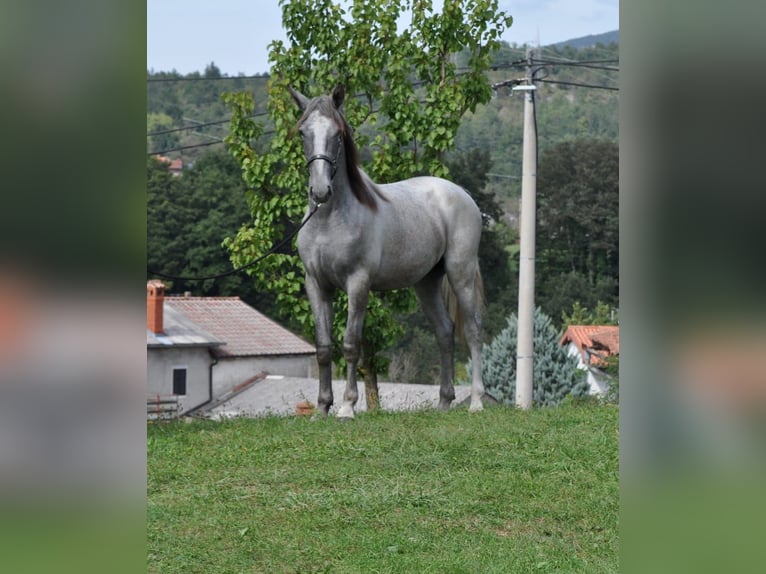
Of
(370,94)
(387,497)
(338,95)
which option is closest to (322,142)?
(338,95)

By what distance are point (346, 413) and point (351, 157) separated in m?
2.04

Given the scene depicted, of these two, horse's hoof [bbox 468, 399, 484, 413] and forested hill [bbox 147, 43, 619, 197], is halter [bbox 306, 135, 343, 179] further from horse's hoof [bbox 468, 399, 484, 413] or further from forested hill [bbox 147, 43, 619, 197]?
forested hill [bbox 147, 43, 619, 197]

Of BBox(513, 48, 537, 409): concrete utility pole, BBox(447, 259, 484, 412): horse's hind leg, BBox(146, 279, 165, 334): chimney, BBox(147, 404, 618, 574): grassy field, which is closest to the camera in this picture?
BBox(147, 404, 618, 574): grassy field

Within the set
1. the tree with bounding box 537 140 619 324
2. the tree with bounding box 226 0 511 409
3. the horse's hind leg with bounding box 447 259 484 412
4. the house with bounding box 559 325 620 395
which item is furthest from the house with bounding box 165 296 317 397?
the horse's hind leg with bounding box 447 259 484 412

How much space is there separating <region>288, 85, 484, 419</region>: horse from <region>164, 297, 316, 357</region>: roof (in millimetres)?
35741

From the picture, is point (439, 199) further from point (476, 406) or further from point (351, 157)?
point (476, 406)

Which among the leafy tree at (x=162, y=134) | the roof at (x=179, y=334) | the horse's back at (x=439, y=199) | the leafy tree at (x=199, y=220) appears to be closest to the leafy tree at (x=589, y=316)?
the leafy tree at (x=199, y=220)

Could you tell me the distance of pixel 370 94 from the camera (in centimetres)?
1201

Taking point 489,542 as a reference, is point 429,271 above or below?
above

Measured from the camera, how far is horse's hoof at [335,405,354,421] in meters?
7.70

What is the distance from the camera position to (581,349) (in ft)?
134
